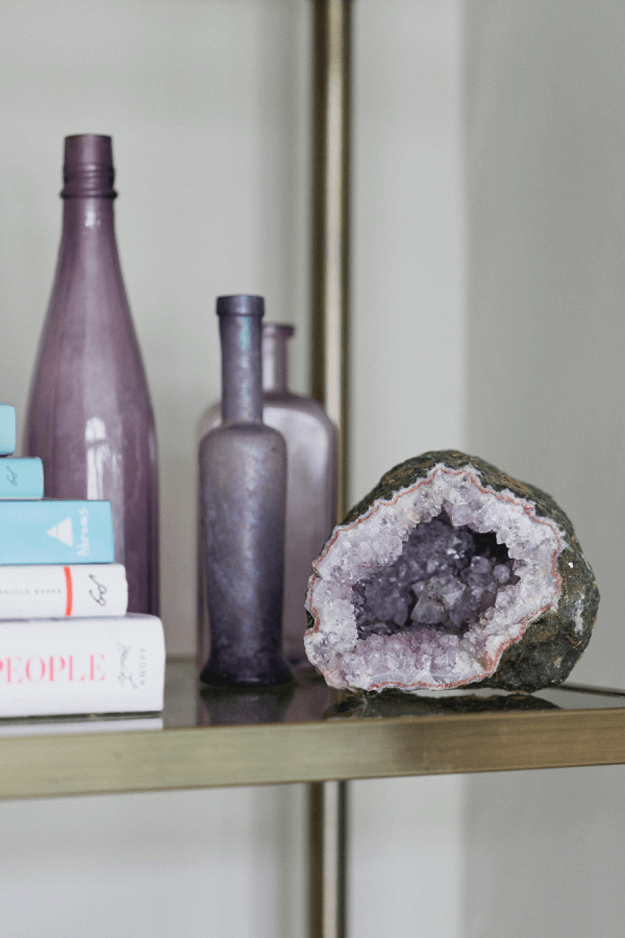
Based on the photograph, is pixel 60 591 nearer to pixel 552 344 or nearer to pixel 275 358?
pixel 275 358

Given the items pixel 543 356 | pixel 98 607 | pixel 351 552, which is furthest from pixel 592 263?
pixel 98 607

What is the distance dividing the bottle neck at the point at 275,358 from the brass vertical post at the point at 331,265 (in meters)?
0.07

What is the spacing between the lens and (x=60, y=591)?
50 centimetres

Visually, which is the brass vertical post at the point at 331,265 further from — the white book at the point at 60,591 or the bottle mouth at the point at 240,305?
the white book at the point at 60,591

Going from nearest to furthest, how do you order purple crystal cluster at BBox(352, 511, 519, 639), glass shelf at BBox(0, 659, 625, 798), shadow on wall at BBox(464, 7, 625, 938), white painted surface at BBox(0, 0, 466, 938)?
1. glass shelf at BBox(0, 659, 625, 798)
2. purple crystal cluster at BBox(352, 511, 519, 639)
3. shadow on wall at BBox(464, 7, 625, 938)
4. white painted surface at BBox(0, 0, 466, 938)

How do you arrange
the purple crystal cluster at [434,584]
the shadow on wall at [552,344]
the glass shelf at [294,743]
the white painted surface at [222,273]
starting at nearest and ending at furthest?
the glass shelf at [294,743]
the purple crystal cluster at [434,584]
the shadow on wall at [552,344]
the white painted surface at [222,273]

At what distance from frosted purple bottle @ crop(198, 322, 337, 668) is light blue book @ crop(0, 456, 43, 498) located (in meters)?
0.20

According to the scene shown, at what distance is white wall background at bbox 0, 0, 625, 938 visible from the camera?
0.78 meters

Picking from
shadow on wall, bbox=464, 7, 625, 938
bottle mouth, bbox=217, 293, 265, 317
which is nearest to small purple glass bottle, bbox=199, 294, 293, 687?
bottle mouth, bbox=217, 293, 265, 317

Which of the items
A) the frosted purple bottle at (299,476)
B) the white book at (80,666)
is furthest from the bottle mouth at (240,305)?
the white book at (80,666)

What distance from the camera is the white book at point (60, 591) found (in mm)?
498

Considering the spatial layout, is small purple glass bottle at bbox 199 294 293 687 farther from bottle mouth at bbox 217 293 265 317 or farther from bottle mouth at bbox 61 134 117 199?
bottle mouth at bbox 61 134 117 199

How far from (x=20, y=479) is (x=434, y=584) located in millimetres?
222

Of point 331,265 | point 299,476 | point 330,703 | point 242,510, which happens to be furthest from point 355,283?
point 330,703
